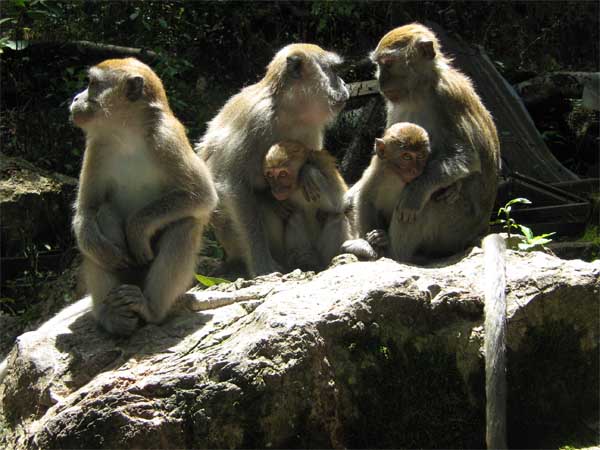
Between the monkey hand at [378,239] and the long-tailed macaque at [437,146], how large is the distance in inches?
3.7

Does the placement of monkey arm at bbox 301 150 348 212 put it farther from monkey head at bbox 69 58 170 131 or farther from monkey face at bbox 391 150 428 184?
monkey head at bbox 69 58 170 131

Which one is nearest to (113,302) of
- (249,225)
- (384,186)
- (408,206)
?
(249,225)

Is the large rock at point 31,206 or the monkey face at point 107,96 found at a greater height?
the monkey face at point 107,96

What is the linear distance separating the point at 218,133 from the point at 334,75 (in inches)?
47.6

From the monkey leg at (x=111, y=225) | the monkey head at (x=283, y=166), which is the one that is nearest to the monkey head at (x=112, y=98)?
the monkey leg at (x=111, y=225)

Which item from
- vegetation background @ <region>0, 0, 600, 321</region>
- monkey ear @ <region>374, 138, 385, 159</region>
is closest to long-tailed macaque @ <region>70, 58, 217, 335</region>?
monkey ear @ <region>374, 138, 385, 159</region>

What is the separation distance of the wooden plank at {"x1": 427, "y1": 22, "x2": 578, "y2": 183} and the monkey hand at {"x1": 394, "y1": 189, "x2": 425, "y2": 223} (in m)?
5.20

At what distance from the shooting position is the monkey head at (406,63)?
23.1 ft

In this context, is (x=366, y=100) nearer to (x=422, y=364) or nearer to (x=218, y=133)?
(x=218, y=133)

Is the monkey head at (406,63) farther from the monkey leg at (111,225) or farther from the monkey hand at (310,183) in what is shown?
the monkey leg at (111,225)

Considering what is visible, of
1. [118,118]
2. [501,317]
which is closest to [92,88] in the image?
[118,118]

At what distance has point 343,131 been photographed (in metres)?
11.1

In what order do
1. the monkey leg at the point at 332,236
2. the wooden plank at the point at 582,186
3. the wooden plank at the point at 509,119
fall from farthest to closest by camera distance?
the wooden plank at the point at 509,119 < the wooden plank at the point at 582,186 < the monkey leg at the point at 332,236

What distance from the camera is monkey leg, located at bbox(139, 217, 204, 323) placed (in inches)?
206
